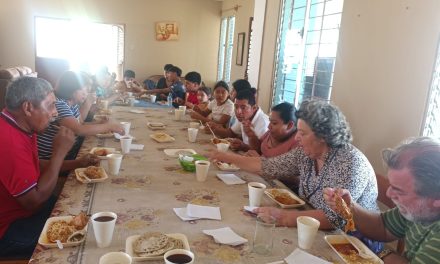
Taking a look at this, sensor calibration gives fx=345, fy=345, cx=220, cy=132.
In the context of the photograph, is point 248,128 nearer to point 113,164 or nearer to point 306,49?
point 113,164

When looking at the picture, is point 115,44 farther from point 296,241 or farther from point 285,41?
point 296,241

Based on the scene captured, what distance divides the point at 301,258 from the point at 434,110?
71.8 inches

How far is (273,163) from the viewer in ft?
6.56

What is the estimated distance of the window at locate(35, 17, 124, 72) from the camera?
26.9 feet

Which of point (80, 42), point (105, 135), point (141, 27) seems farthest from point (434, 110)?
point (80, 42)

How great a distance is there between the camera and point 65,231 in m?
1.18

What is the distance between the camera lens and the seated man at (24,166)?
149cm

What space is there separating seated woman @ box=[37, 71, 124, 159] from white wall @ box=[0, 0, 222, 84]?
6188 mm

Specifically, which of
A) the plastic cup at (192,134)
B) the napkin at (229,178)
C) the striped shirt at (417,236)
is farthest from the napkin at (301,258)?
the plastic cup at (192,134)

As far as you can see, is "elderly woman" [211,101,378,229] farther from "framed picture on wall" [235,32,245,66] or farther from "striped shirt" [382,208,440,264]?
"framed picture on wall" [235,32,245,66]

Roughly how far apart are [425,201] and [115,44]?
863 centimetres

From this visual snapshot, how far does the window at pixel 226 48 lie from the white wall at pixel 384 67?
461 centimetres

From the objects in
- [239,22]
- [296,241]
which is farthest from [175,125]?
[239,22]

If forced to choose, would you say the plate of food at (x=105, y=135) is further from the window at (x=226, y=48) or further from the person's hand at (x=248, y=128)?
the window at (x=226, y=48)
